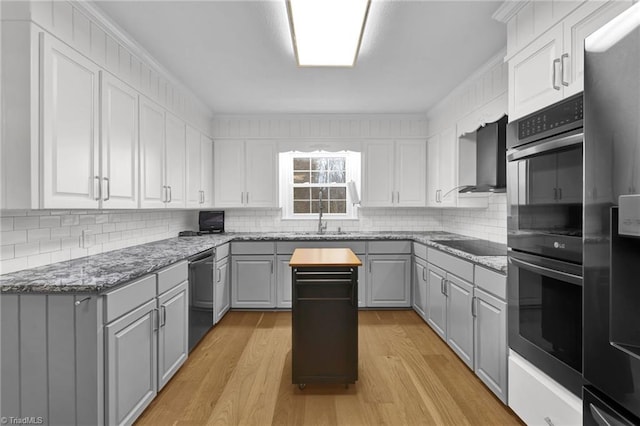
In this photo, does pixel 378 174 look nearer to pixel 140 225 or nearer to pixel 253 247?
pixel 253 247

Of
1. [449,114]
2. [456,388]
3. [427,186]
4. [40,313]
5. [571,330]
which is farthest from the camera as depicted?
[427,186]

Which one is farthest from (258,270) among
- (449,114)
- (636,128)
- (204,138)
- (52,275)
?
(636,128)

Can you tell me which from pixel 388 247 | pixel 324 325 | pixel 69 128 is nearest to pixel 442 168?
pixel 388 247

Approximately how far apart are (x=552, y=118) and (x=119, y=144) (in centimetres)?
273

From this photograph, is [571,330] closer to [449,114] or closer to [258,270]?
[449,114]

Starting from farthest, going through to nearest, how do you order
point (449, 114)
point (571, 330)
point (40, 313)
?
point (449, 114) < point (40, 313) < point (571, 330)

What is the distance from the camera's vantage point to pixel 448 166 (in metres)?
3.85

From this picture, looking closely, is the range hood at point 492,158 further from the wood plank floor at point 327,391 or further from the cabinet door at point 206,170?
the cabinet door at point 206,170

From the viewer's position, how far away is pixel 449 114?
12.7 ft

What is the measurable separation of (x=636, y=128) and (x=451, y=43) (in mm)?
2122

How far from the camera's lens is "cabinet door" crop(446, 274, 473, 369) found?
2.55 metres

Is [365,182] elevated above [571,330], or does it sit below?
above

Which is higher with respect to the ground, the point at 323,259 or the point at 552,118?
the point at 552,118

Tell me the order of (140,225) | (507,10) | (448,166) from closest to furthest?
(507,10), (140,225), (448,166)
